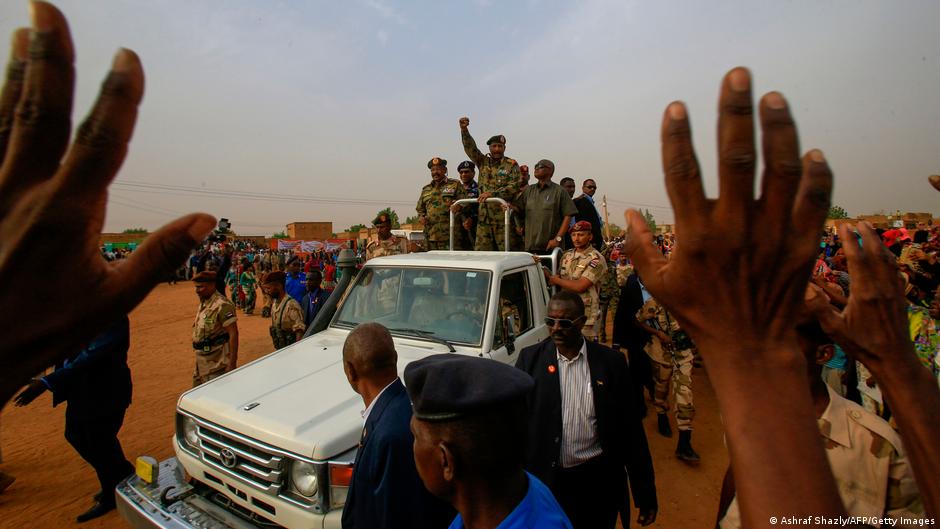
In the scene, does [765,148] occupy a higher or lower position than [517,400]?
higher

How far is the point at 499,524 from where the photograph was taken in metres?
1.22

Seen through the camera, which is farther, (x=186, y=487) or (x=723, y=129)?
(x=186, y=487)

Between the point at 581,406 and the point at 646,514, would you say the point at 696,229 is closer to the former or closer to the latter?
the point at 581,406

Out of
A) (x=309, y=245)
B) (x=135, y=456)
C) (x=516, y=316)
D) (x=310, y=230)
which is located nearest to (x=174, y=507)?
(x=516, y=316)

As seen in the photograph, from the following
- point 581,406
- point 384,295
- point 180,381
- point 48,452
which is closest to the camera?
point 581,406

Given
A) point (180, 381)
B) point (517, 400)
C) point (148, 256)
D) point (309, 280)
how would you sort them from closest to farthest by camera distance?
point (148, 256) → point (517, 400) → point (309, 280) → point (180, 381)

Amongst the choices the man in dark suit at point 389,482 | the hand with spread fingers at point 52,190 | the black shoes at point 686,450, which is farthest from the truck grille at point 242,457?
the black shoes at point 686,450

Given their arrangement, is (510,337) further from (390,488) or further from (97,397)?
(97,397)

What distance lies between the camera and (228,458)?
2.71m

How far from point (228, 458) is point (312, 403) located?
596mm

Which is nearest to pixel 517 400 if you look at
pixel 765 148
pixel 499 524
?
pixel 499 524

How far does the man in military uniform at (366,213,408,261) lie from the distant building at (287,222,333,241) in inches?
1867

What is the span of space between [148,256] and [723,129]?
957 mm

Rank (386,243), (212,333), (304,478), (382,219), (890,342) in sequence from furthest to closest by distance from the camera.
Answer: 1. (386,243)
2. (382,219)
3. (212,333)
4. (304,478)
5. (890,342)
